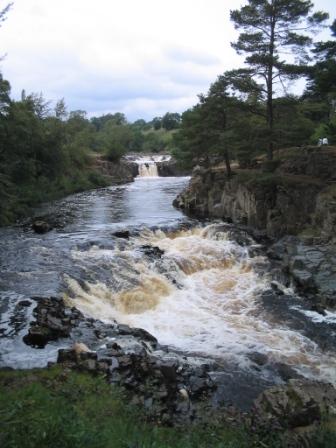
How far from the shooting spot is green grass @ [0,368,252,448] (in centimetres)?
409

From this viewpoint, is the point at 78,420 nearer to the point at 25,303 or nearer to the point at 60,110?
the point at 25,303

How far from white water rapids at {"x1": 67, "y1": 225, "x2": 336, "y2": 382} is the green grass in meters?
3.45

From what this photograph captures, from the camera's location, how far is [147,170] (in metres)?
60.9

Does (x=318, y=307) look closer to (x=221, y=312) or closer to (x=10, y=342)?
(x=221, y=312)

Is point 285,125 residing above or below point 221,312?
above

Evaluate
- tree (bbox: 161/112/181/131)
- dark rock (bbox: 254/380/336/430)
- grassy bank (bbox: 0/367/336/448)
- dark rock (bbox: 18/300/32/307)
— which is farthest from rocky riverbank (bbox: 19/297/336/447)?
tree (bbox: 161/112/181/131)

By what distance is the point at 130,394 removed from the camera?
7707 mm

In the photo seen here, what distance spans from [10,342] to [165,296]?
5.83 meters

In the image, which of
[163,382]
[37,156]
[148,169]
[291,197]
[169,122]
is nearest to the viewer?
[163,382]

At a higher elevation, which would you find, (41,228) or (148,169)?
(148,169)

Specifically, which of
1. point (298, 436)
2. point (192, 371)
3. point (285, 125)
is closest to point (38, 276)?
point (192, 371)

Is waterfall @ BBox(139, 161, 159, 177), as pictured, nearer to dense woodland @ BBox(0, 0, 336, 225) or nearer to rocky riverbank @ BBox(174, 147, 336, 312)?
dense woodland @ BBox(0, 0, 336, 225)

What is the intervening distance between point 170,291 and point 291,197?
8163 mm

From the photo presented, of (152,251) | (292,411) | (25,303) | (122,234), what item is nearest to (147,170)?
(122,234)
